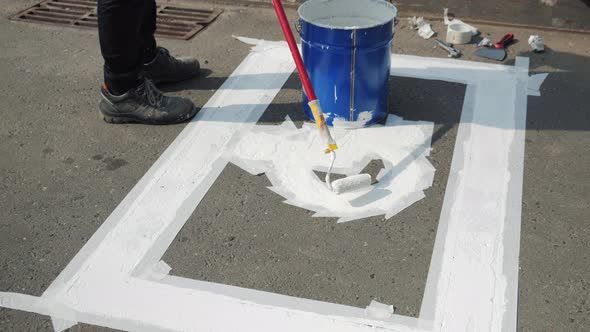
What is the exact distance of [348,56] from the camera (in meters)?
3.00

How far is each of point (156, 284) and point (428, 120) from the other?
1792 millimetres

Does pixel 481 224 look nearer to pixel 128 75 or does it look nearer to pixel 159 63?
pixel 128 75

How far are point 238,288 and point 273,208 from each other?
20.2 inches

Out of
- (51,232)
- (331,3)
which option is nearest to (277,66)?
(331,3)

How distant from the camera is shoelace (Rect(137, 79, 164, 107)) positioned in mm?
3316

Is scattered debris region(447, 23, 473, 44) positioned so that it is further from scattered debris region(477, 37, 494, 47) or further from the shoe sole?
the shoe sole

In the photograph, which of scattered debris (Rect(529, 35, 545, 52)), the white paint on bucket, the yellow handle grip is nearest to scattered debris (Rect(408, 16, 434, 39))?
scattered debris (Rect(529, 35, 545, 52))

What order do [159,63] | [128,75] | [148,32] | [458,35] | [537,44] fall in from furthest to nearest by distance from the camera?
[458,35] < [537,44] < [159,63] < [148,32] < [128,75]

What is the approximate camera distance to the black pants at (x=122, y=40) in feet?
9.70

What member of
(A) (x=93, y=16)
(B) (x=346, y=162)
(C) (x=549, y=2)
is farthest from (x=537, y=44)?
(A) (x=93, y=16)

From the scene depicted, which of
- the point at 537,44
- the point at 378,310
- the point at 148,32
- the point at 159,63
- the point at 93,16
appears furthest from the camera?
the point at 93,16

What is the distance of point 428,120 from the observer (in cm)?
336

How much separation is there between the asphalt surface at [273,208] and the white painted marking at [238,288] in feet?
0.18

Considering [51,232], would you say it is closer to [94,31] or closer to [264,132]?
[264,132]
